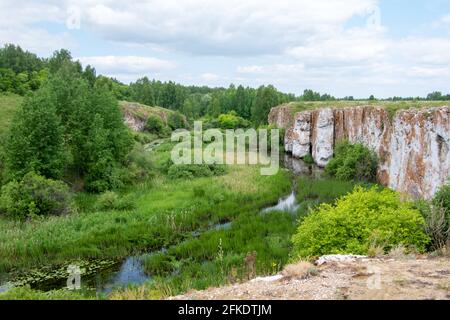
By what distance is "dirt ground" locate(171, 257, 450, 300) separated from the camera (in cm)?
971

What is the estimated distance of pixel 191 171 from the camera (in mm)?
36250

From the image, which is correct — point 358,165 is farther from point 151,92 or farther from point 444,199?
point 151,92

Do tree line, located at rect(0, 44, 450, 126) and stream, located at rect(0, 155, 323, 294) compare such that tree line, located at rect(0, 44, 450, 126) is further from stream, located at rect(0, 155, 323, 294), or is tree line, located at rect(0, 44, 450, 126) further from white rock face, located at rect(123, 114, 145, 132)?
stream, located at rect(0, 155, 323, 294)

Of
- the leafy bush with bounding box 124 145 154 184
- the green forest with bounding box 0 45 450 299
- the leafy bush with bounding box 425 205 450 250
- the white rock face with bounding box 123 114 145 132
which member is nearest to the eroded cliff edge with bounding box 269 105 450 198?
the green forest with bounding box 0 45 450 299

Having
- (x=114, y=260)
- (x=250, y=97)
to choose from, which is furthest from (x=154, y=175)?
(x=250, y=97)

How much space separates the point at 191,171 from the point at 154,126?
1795 inches

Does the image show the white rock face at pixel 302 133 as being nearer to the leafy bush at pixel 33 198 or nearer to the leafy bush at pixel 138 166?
the leafy bush at pixel 138 166

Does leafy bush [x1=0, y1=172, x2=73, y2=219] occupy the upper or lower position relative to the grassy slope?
lower

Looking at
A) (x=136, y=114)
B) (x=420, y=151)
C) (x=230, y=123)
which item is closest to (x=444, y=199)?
(x=420, y=151)

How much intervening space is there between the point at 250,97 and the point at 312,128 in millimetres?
61743

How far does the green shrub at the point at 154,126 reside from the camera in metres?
79.4

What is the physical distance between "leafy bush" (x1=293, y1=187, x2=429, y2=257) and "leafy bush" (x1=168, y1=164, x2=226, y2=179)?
21.2 meters

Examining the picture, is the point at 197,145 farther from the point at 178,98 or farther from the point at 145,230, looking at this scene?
the point at 178,98

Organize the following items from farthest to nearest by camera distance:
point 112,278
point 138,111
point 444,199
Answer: point 138,111
point 112,278
point 444,199
